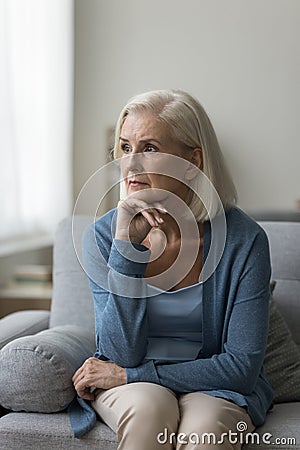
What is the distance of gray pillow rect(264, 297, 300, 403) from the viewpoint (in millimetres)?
1920

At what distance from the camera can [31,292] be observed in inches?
130

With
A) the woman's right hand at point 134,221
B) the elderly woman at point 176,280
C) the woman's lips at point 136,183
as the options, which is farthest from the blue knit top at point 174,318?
the woman's lips at point 136,183

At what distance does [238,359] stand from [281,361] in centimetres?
33

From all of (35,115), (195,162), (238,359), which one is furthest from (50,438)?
(35,115)

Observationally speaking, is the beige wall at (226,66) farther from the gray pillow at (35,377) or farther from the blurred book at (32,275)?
the gray pillow at (35,377)

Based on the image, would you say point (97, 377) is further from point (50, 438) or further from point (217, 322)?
point (217, 322)

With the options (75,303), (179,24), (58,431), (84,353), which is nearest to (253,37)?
(179,24)

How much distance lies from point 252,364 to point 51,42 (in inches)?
102

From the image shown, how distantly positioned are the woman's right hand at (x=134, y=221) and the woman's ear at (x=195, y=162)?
0.32 feet

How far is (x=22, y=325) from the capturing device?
6.91 ft

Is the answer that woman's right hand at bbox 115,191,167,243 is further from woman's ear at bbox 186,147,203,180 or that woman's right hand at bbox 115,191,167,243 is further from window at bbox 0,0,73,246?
window at bbox 0,0,73,246

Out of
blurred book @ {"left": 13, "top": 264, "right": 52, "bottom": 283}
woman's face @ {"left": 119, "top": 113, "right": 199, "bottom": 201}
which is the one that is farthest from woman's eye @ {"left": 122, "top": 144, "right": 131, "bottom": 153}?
blurred book @ {"left": 13, "top": 264, "right": 52, "bottom": 283}

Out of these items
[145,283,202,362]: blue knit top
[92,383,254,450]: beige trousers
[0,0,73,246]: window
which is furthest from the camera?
[0,0,73,246]: window

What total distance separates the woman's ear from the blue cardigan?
140 millimetres
